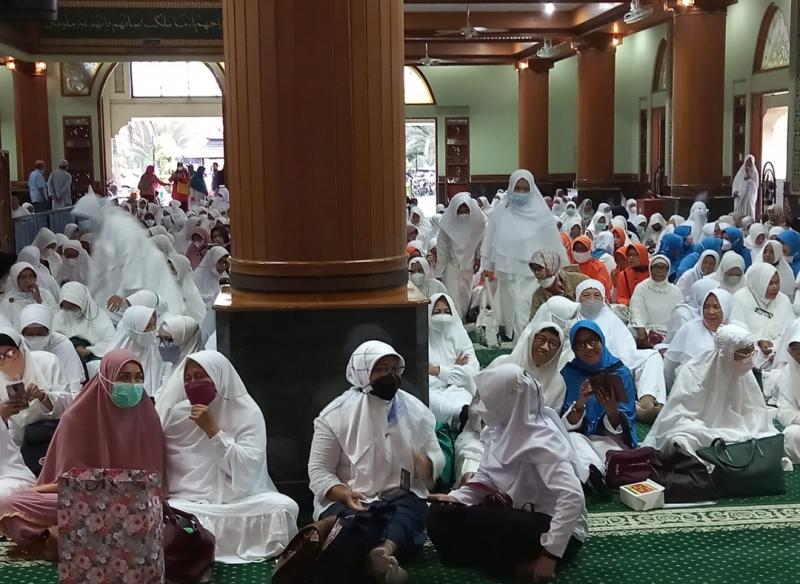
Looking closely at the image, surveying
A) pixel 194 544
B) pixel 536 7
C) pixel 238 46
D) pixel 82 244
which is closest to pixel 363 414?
pixel 194 544

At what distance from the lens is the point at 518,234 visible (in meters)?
7.18

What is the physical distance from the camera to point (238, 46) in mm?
3650

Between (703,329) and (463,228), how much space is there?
9.77 feet

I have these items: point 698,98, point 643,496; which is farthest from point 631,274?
point 698,98

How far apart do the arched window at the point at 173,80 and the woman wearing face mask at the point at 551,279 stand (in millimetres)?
16758

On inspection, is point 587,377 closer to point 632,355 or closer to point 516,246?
point 632,355

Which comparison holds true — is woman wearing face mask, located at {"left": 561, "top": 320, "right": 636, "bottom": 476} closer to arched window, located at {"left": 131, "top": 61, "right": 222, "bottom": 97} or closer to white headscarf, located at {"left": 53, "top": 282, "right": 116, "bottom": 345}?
white headscarf, located at {"left": 53, "top": 282, "right": 116, "bottom": 345}

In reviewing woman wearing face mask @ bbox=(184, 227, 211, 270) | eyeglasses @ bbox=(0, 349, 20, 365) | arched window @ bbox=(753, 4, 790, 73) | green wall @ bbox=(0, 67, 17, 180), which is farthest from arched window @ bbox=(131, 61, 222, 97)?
eyeglasses @ bbox=(0, 349, 20, 365)

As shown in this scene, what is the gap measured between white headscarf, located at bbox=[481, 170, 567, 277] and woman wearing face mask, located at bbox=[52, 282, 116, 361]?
9.04ft

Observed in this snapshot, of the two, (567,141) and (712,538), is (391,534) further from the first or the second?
(567,141)

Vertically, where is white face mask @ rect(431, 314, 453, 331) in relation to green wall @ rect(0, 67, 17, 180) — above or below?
below

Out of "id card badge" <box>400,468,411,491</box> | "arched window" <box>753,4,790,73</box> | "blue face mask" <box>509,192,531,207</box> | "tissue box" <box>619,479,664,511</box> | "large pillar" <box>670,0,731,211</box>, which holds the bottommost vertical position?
"tissue box" <box>619,479,664,511</box>

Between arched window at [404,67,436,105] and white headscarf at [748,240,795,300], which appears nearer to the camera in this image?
white headscarf at [748,240,795,300]

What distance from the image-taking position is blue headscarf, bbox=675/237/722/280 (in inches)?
299
